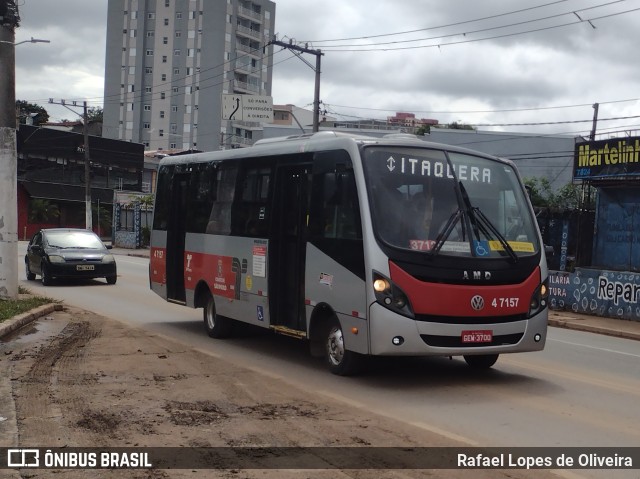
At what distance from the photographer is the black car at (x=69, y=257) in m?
22.3

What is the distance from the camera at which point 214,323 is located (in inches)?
507

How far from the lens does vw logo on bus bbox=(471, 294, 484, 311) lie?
29.5ft

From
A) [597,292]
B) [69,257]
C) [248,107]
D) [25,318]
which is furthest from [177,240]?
[248,107]

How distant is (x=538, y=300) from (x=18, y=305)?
9369 mm

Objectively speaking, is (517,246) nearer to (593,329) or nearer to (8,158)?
(593,329)

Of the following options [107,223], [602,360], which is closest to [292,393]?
[602,360]

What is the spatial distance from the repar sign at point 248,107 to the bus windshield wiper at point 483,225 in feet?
121

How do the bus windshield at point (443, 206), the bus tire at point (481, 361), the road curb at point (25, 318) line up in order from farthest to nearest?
the road curb at point (25, 318) < the bus tire at point (481, 361) < the bus windshield at point (443, 206)

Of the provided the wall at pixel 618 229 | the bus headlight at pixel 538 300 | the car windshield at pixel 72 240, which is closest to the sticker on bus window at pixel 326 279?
the bus headlight at pixel 538 300

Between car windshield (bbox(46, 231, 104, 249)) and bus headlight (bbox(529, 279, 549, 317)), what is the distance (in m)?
16.8

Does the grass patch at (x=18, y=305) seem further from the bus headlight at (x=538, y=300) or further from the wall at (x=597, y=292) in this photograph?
the wall at (x=597, y=292)

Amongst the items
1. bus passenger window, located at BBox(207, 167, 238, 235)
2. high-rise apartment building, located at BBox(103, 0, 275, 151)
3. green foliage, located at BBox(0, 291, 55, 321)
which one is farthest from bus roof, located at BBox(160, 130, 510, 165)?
high-rise apartment building, located at BBox(103, 0, 275, 151)

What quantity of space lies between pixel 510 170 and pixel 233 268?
447cm

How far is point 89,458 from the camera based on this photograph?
5895 mm
